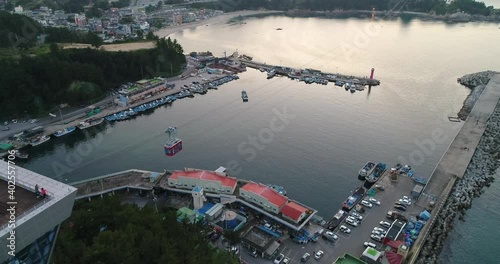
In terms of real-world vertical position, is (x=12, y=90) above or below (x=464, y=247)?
above

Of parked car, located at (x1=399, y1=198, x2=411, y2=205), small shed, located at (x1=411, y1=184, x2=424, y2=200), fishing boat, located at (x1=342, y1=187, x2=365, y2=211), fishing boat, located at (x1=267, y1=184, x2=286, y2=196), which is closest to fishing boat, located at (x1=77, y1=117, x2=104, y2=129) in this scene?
fishing boat, located at (x1=267, y1=184, x2=286, y2=196)

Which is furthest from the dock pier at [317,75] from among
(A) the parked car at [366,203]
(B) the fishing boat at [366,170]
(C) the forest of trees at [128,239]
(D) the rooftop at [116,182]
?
(C) the forest of trees at [128,239]

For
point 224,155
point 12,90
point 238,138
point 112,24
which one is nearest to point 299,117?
point 238,138

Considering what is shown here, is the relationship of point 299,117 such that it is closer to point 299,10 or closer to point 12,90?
point 12,90

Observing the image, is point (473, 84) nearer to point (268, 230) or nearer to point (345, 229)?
point (345, 229)

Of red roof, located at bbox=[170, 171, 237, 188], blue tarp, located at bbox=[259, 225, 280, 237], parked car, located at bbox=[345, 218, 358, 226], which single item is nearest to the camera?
blue tarp, located at bbox=[259, 225, 280, 237]

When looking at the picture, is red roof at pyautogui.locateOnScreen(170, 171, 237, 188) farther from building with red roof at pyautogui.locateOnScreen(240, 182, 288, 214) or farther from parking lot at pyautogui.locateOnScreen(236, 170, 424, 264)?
parking lot at pyautogui.locateOnScreen(236, 170, 424, 264)

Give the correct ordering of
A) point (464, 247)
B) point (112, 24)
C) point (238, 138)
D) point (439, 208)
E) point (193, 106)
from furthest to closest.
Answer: point (112, 24), point (193, 106), point (238, 138), point (439, 208), point (464, 247)
